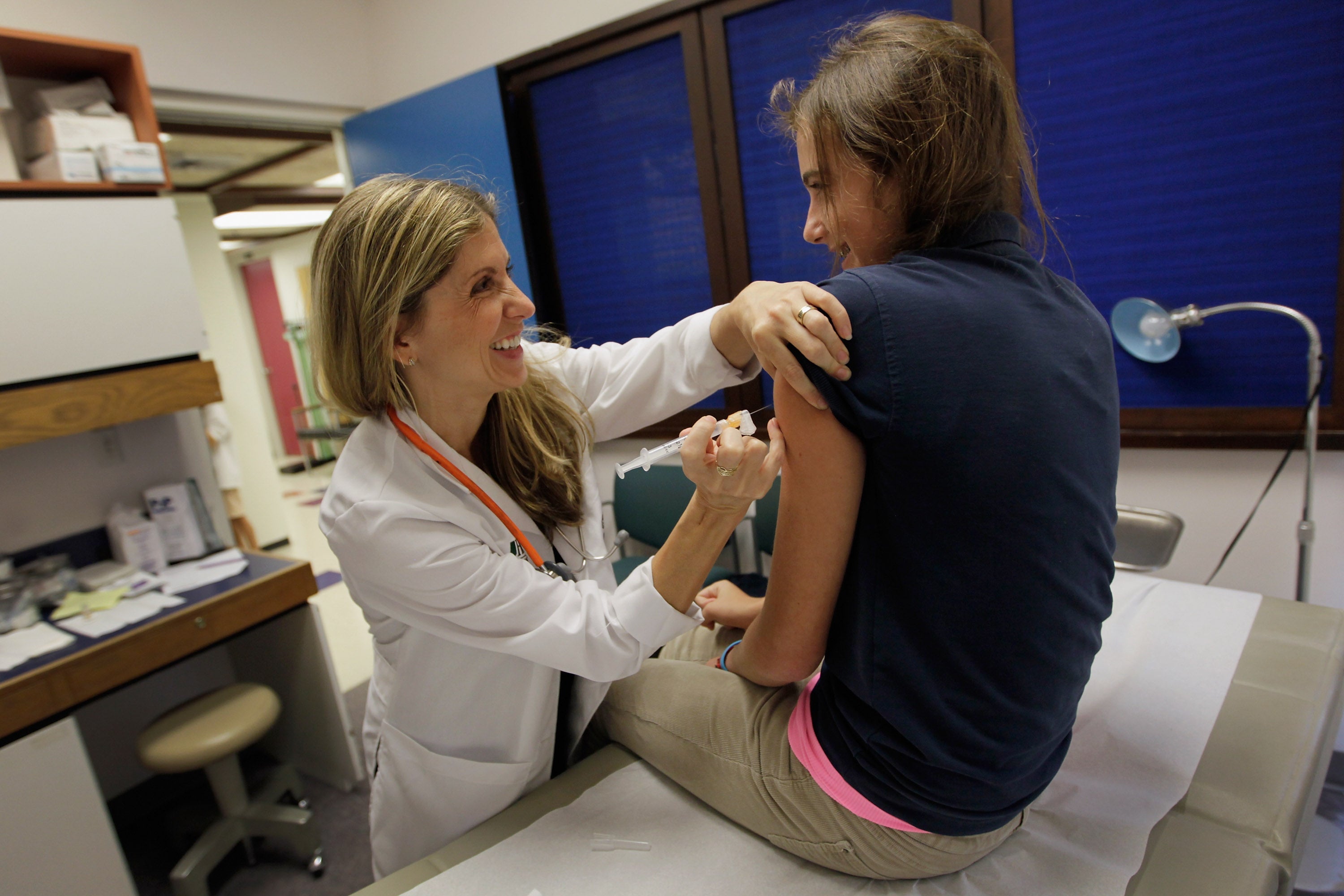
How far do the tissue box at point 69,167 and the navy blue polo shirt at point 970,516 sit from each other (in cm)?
239

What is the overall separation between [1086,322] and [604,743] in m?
1.11

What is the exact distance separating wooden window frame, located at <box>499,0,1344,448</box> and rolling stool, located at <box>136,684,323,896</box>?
5.88 feet

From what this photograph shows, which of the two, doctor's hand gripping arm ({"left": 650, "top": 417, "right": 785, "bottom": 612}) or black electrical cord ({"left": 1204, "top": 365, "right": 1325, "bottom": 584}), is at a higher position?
doctor's hand gripping arm ({"left": 650, "top": 417, "right": 785, "bottom": 612})

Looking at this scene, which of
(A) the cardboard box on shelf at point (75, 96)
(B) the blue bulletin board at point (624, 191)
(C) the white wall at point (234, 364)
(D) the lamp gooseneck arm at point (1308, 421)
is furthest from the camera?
(C) the white wall at point (234, 364)

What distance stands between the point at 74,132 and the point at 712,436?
235cm

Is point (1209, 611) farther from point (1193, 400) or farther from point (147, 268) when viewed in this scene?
point (147, 268)

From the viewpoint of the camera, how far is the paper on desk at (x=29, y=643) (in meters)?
1.86

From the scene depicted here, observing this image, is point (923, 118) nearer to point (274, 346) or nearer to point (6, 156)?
point (6, 156)

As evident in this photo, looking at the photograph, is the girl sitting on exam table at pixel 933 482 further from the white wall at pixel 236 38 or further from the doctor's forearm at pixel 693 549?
the white wall at pixel 236 38

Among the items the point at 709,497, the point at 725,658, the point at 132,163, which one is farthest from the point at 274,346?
the point at 709,497

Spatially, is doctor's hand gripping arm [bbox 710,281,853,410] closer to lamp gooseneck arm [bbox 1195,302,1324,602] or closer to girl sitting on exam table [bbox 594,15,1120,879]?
girl sitting on exam table [bbox 594,15,1120,879]

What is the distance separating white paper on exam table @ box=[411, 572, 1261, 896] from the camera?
3.40 ft

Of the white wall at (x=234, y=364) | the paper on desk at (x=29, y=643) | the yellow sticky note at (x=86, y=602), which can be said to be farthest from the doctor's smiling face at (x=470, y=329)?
the white wall at (x=234, y=364)

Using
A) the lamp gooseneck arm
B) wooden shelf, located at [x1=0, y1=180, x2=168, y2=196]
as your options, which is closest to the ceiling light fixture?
wooden shelf, located at [x1=0, y1=180, x2=168, y2=196]
